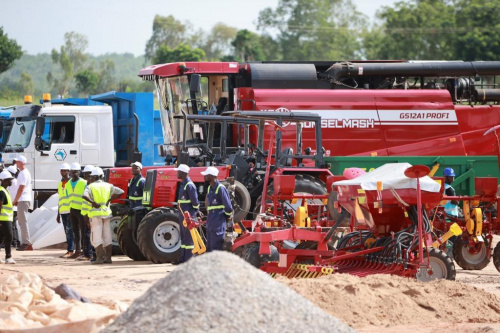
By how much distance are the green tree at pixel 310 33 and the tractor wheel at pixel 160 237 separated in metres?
76.0

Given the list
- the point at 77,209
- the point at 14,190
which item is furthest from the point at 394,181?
the point at 14,190

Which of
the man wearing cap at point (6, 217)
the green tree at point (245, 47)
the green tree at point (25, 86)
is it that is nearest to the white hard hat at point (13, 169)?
the man wearing cap at point (6, 217)

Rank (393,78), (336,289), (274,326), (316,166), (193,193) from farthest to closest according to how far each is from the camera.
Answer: (393,78) → (316,166) → (193,193) → (336,289) → (274,326)

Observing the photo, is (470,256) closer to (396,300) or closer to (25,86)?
(396,300)

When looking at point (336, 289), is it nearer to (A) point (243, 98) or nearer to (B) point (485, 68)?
(A) point (243, 98)

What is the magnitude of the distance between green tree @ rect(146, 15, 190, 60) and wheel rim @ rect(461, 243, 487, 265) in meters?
94.9

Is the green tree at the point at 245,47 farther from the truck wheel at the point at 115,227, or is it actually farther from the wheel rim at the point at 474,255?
the wheel rim at the point at 474,255

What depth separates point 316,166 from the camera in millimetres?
19547

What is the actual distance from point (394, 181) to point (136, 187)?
6317 mm

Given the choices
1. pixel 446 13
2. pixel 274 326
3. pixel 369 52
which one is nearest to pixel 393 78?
pixel 274 326

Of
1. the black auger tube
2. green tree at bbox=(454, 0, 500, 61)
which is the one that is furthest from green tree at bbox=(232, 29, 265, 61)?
the black auger tube

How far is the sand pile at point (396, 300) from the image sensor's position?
11672 millimetres

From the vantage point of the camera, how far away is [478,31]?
212 ft

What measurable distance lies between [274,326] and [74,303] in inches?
130
